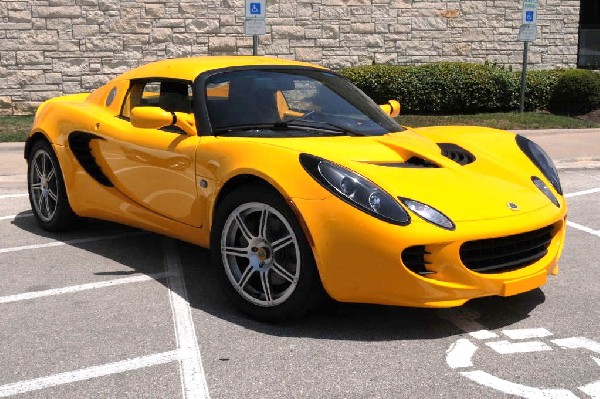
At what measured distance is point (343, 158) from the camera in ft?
13.3

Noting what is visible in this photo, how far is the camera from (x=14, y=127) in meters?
12.3

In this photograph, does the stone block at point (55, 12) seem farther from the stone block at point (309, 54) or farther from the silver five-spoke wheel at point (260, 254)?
the silver five-spoke wheel at point (260, 254)

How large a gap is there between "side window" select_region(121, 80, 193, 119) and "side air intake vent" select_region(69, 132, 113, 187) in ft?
1.16

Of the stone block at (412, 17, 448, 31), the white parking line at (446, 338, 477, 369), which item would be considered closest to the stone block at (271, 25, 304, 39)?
the stone block at (412, 17, 448, 31)

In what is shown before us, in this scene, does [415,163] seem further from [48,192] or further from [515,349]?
[48,192]

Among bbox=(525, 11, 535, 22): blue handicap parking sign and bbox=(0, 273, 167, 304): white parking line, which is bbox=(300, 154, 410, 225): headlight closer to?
bbox=(0, 273, 167, 304): white parking line

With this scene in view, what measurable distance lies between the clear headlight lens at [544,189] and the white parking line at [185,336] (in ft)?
7.04

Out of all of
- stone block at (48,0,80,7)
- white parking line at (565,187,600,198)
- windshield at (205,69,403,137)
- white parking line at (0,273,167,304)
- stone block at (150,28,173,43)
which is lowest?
white parking line at (565,187,600,198)

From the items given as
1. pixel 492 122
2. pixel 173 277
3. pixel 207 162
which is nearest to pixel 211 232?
pixel 207 162

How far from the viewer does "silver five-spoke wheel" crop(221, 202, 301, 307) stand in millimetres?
4020

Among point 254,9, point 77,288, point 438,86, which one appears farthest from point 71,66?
point 77,288

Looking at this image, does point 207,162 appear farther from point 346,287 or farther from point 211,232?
point 346,287

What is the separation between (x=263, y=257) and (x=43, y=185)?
2767mm

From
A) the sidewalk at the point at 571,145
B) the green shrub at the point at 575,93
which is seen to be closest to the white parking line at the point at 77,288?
the sidewalk at the point at 571,145
